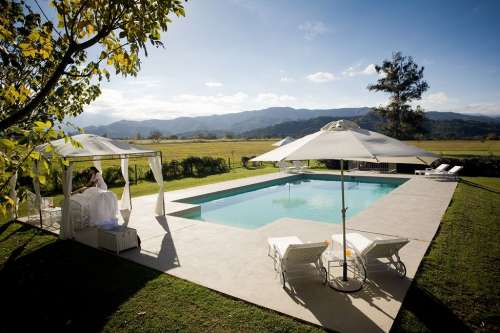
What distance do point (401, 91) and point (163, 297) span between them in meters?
35.5

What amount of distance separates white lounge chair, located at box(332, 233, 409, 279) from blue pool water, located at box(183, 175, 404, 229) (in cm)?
514

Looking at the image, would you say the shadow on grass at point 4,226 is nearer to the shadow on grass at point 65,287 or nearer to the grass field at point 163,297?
the grass field at point 163,297

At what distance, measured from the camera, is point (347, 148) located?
4102 mm

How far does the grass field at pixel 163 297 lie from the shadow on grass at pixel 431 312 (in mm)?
12

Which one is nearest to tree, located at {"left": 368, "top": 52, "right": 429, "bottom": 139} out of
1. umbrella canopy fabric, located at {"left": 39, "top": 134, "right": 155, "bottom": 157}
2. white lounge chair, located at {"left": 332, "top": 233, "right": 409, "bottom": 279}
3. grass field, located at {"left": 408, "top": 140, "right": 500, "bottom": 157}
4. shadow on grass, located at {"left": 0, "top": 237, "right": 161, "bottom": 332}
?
grass field, located at {"left": 408, "top": 140, "right": 500, "bottom": 157}

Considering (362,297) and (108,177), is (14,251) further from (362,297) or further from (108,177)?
(108,177)

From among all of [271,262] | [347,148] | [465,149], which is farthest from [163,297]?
[465,149]

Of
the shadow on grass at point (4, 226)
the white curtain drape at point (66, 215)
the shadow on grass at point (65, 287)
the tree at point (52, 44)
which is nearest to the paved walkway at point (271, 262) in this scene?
the shadow on grass at point (65, 287)

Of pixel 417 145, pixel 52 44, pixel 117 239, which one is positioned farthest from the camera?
pixel 417 145

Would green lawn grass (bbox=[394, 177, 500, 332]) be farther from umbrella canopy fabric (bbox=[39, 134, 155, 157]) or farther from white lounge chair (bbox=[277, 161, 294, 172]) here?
white lounge chair (bbox=[277, 161, 294, 172])

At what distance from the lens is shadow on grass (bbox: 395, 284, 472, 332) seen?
12.1 ft

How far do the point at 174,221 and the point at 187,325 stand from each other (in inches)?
210

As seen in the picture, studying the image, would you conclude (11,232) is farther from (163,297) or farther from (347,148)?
(347,148)

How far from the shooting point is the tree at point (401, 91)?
32281mm
